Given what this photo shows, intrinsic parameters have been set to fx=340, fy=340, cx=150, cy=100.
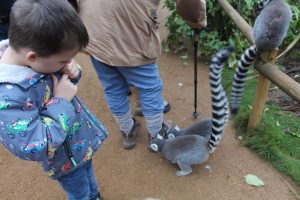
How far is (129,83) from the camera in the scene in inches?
93.4

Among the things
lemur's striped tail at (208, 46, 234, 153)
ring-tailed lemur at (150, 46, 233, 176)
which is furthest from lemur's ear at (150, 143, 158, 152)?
lemur's striped tail at (208, 46, 234, 153)

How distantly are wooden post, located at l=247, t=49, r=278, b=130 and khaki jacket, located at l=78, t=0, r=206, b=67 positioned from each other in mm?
747

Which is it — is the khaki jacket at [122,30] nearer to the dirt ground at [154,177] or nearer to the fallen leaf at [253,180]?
the dirt ground at [154,177]

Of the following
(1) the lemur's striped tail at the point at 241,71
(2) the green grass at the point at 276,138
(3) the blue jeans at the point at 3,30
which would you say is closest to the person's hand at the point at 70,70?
(1) the lemur's striped tail at the point at 241,71

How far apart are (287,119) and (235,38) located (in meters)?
1.23

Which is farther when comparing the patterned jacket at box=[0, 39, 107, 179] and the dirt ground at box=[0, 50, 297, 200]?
the dirt ground at box=[0, 50, 297, 200]

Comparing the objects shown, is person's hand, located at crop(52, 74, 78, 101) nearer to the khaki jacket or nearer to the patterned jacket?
the patterned jacket

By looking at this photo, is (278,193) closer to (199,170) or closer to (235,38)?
(199,170)

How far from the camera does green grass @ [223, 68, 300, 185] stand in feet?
8.32

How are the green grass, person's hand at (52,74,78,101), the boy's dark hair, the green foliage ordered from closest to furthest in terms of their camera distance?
the boy's dark hair < person's hand at (52,74,78,101) < the green grass < the green foliage

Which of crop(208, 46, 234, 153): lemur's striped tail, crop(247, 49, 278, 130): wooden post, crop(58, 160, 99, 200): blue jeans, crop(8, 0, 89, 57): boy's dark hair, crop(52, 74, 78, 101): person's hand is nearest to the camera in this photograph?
crop(8, 0, 89, 57): boy's dark hair

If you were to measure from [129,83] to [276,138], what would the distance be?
50.3 inches

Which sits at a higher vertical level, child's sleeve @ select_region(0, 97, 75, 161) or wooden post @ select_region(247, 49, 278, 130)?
child's sleeve @ select_region(0, 97, 75, 161)

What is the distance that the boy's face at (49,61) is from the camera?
1.21m
